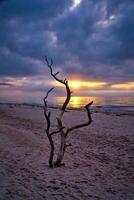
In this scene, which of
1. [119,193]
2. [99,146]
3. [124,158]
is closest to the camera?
[119,193]

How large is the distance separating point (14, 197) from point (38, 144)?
5.75m

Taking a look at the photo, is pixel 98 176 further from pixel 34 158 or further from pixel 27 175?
pixel 34 158

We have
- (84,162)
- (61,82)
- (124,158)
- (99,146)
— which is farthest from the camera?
(99,146)

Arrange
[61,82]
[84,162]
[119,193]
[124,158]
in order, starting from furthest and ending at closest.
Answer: [124,158]
[84,162]
[61,82]
[119,193]

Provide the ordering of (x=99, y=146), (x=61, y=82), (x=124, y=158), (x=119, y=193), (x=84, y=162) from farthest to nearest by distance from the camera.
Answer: (x=99, y=146), (x=124, y=158), (x=84, y=162), (x=61, y=82), (x=119, y=193)

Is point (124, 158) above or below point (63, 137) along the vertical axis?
below

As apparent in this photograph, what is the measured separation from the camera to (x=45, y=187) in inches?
252

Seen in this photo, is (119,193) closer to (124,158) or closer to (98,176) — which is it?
(98,176)

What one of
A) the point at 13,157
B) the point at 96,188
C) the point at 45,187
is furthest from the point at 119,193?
the point at 13,157

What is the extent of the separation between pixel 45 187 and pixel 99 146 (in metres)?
5.45

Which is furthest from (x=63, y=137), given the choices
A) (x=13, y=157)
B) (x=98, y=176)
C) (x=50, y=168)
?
(x=13, y=157)

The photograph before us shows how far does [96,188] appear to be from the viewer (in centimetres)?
647

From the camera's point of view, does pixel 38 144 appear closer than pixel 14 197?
No

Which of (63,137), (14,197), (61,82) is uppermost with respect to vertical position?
(61,82)
